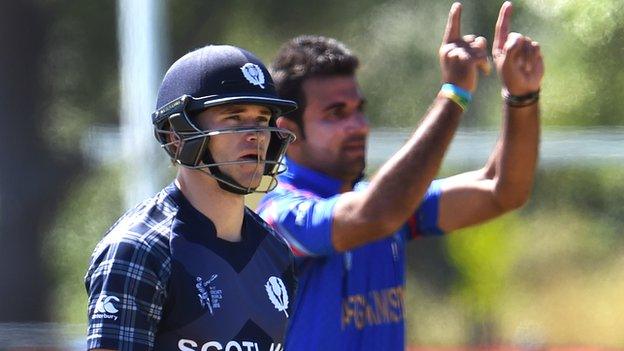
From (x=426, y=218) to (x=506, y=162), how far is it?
0.89ft

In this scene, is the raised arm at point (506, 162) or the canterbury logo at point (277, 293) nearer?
the canterbury logo at point (277, 293)

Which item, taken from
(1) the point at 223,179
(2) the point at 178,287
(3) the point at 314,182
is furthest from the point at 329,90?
(2) the point at 178,287

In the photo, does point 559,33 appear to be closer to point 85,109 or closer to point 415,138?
point 85,109

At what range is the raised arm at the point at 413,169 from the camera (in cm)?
325

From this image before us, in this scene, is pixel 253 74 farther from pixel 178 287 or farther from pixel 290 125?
pixel 290 125

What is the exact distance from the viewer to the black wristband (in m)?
3.58

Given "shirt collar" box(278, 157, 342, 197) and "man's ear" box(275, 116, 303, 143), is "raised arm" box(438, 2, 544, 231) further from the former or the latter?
"man's ear" box(275, 116, 303, 143)

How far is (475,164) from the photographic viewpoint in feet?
18.1

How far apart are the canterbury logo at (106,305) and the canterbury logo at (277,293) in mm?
386

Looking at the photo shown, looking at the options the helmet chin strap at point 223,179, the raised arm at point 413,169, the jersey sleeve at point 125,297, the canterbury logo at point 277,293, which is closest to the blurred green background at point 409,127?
the raised arm at point 413,169

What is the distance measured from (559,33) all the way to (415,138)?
8.11 ft

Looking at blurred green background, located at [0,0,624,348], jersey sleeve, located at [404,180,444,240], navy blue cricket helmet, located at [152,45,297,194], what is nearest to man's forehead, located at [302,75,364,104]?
jersey sleeve, located at [404,180,444,240]

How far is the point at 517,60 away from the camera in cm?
345

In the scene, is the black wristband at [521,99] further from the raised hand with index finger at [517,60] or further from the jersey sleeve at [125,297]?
the jersey sleeve at [125,297]
